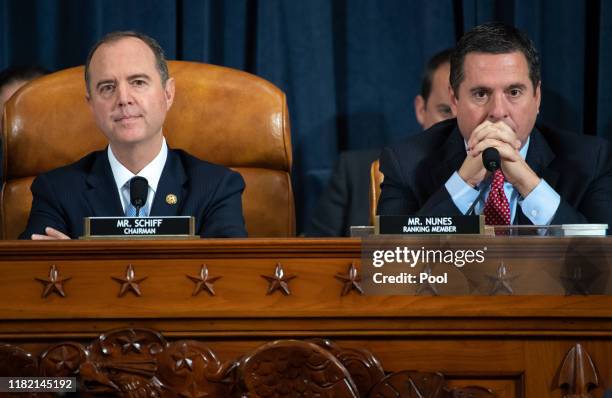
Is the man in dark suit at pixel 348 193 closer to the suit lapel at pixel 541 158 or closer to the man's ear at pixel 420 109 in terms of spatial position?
the man's ear at pixel 420 109

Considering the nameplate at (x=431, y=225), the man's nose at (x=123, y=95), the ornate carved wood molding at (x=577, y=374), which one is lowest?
the ornate carved wood molding at (x=577, y=374)

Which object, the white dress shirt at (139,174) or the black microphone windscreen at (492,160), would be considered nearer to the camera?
the black microphone windscreen at (492,160)

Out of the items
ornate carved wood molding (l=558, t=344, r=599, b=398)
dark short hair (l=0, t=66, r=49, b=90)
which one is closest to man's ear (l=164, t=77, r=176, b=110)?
dark short hair (l=0, t=66, r=49, b=90)

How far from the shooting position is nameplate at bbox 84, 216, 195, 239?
1.68 meters

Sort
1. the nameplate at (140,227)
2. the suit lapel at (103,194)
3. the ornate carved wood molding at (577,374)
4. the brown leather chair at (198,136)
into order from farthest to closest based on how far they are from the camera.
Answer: the brown leather chair at (198,136) < the suit lapel at (103,194) < the nameplate at (140,227) < the ornate carved wood molding at (577,374)

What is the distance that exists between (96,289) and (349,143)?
7.05 feet

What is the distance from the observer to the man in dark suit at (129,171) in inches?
92.8

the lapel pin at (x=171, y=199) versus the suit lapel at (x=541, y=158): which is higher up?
the suit lapel at (x=541, y=158)

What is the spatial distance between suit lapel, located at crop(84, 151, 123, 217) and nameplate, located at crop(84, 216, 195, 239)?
62 centimetres

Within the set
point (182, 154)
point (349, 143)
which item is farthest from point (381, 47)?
point (182, 154)

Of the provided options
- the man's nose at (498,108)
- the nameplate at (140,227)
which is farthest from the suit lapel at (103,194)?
the man's nose at (498,108)

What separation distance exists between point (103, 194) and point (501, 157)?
94 centimetres

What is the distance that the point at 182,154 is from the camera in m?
2.51

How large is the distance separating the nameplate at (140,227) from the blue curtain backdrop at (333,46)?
1866 millimetres
